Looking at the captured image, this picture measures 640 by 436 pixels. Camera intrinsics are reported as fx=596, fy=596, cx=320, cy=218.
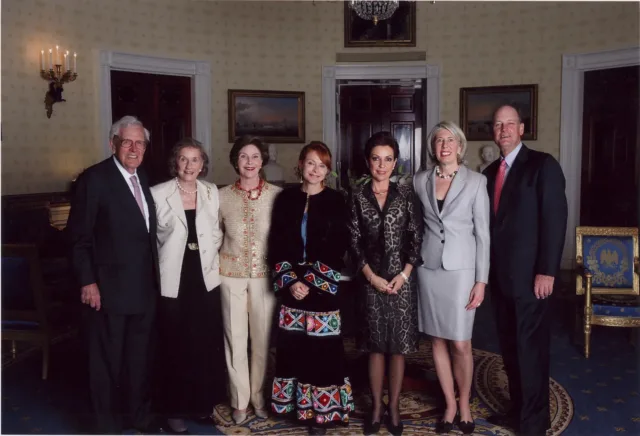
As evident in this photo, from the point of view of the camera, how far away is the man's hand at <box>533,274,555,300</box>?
123 inches

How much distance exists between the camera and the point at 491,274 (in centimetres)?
338

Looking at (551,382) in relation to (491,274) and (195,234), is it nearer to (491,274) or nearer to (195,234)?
(491,274)

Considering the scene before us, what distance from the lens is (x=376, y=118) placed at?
914cm

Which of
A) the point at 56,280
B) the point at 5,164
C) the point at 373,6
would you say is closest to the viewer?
the point at 56,280

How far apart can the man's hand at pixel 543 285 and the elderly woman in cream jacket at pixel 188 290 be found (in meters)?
1.75

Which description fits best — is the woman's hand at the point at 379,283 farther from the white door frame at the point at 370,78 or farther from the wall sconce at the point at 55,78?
the white door frame at the point at 370,78

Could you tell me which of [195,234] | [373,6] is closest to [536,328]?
[195,234]

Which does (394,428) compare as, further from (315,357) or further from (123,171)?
(123,171)

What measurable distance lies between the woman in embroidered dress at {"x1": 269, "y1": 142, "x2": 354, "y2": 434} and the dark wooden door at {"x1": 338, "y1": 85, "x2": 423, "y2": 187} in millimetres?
5834

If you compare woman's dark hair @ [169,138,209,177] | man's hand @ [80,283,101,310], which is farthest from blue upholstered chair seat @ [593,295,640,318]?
man's hand @ [80,283,101,310]

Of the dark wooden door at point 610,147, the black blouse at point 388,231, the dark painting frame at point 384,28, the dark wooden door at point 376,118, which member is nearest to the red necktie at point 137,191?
the black blouse at point 388,231

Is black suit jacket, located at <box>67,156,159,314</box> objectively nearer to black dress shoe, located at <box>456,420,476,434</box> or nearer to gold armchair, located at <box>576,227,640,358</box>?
black dress shoe, located at <box>456,420,476,434</box>

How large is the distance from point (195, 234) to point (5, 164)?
3893 mm

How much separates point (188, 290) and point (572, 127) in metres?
6.39
